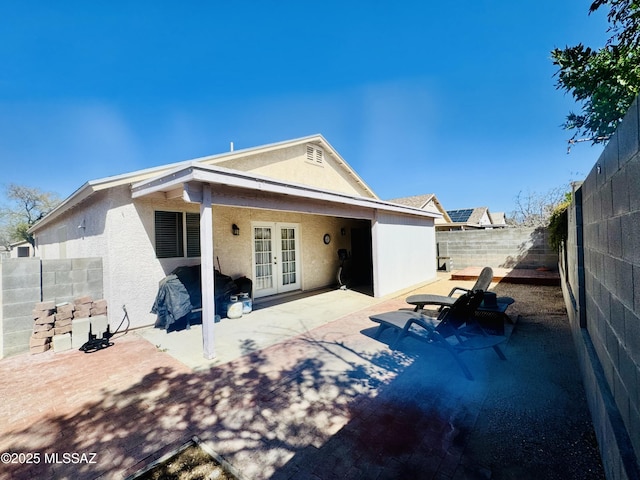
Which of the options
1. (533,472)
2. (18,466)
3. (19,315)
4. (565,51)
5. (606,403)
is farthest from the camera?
(565,51)

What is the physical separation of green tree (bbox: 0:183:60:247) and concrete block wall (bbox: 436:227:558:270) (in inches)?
1529

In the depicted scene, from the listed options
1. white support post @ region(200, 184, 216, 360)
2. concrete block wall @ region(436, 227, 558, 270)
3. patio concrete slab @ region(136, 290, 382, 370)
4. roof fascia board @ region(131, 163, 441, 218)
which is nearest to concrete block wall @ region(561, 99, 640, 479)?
patio concrete slab @ region(136, 290, 382, 370)

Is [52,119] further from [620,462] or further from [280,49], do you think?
[620,462]

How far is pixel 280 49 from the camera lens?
11.6 metres

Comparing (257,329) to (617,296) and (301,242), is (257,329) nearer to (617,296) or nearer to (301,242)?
(301,242)

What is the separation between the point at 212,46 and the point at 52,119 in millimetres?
14045

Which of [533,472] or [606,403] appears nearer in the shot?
[606,403]

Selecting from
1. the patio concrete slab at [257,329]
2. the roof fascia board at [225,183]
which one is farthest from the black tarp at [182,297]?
the roof fascia board at [225,183]

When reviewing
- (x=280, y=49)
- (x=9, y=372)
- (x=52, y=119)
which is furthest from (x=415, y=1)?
(x=52, y=119)

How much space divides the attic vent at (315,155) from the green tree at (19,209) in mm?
32758

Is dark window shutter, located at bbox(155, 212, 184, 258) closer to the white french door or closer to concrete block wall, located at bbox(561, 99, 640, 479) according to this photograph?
the white french door

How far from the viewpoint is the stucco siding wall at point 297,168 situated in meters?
9.92

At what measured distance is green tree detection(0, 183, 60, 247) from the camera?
29188 millimetres

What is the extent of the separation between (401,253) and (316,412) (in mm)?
8716
